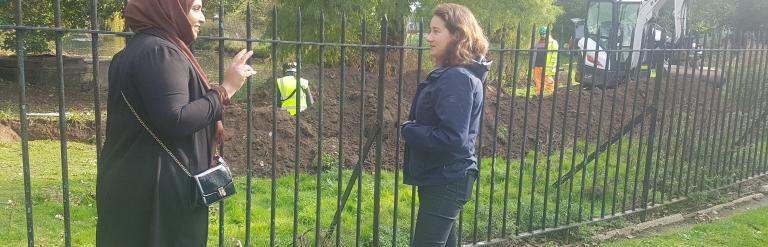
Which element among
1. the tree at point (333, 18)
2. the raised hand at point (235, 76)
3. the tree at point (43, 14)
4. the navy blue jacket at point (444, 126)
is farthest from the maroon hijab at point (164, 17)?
the tree at point (43, 14)

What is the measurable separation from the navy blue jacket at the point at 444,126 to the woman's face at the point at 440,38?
0.10 metres

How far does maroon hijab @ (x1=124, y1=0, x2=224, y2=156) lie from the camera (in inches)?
87.1

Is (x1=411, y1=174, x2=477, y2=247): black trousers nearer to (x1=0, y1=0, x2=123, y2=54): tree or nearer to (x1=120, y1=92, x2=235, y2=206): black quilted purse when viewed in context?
(x1=120, y1=92, x2=235, y2=206): black quilted purse

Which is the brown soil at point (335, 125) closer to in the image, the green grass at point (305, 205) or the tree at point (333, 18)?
the green grass at point (305, 205)

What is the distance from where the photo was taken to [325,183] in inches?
270

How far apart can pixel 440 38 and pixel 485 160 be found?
561 centimetres

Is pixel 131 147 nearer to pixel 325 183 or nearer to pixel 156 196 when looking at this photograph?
pixel 156 196

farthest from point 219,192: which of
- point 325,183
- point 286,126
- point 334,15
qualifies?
point 334,15

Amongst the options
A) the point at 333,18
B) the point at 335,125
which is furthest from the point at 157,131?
the point at 333,18

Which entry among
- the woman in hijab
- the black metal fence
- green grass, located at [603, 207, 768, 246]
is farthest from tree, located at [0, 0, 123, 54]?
the woman in hijab

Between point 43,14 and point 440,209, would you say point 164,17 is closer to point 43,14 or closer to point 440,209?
point 440,209

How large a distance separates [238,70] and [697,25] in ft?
117

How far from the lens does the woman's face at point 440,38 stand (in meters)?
3.09

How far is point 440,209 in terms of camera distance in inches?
126
